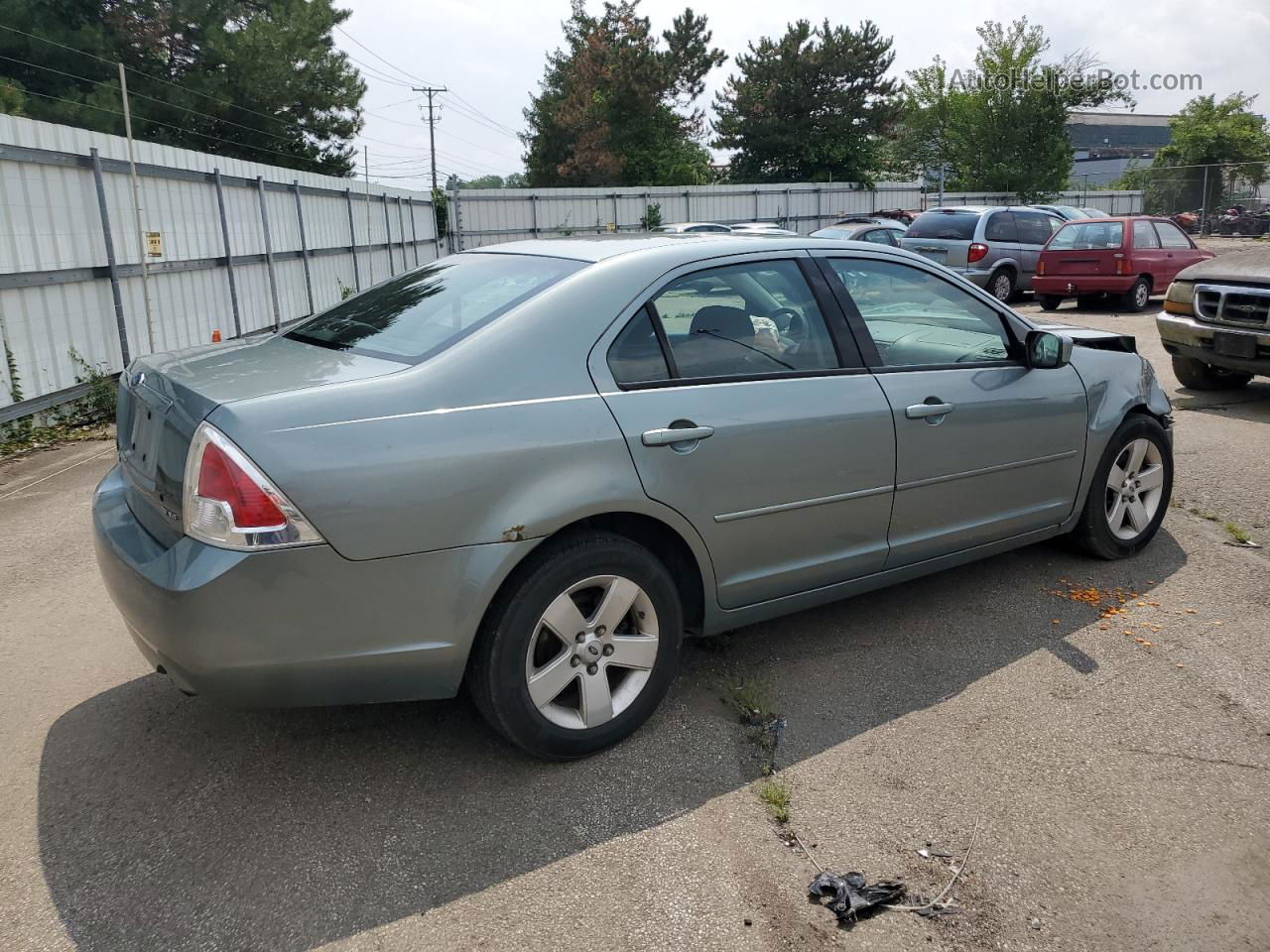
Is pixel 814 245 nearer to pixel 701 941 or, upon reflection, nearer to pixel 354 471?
pixel 354 471

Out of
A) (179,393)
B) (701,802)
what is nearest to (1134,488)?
(701,802)

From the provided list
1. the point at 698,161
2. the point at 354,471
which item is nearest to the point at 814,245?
the point at 354,471

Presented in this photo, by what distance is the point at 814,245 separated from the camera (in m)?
3.91

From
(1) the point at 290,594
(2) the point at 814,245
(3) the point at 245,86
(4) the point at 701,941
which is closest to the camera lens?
(4) the point at 701,941

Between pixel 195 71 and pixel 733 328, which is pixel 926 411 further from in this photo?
pixel 195 71

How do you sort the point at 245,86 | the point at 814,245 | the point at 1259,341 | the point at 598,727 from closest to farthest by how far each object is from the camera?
the point at 598,727 < the point at 814,245 < the point at 1259,341 < the point at 245,86

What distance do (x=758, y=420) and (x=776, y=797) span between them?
4.03 ft

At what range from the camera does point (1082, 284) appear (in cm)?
1619

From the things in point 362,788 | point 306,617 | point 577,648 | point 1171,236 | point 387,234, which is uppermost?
point 387,234

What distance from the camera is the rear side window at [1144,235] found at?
1609cm

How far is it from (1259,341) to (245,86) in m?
32.0

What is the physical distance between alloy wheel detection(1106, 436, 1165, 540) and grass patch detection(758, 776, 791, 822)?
269 centimetres

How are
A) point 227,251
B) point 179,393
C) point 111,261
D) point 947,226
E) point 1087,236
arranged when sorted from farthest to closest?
point 947,226 < point 1087,236 < point 227,251 < point 111,261 < point 179,393

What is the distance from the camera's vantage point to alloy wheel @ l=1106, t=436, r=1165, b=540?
488 centimetres
